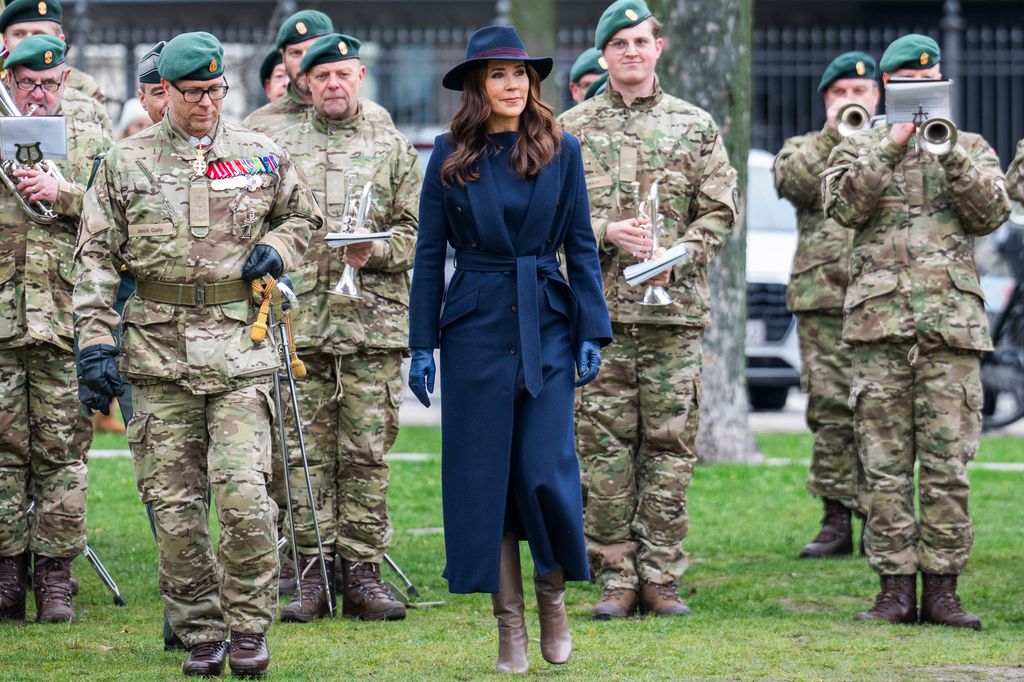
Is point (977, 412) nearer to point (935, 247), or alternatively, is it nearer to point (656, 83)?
point (935, 247)

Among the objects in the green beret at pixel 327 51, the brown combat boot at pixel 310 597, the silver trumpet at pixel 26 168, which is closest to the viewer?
the silver trumpet at pixel 26 168

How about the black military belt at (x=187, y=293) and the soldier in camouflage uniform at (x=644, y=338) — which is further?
the soldier in camouflage uniform at (x=644, y=338)

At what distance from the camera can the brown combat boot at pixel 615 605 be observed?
7770mm

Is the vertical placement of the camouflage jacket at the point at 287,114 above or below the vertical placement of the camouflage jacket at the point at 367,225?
above

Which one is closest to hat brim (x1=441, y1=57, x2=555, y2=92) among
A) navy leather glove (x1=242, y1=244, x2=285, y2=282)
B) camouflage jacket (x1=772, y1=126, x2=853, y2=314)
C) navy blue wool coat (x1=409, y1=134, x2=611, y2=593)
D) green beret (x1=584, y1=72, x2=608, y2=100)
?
navy blue wool coat (x1=409, y1=134, x2=611, y2=593)

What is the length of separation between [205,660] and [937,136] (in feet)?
11.8

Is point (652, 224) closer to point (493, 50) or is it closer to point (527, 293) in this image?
point (527, 293)

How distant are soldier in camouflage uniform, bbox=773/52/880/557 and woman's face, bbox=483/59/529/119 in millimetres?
3388

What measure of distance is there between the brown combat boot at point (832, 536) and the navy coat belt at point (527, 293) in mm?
3418

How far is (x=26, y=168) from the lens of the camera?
7.57 metres

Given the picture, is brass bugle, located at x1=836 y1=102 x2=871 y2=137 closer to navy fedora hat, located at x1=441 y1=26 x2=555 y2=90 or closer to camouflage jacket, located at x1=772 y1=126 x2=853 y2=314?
camouflage jacket, located at x1=772 y1=126 x2=853 y2=314

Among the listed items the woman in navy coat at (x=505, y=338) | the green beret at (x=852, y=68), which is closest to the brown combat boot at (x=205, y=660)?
the woman in navy coat at (x=505, y=338)

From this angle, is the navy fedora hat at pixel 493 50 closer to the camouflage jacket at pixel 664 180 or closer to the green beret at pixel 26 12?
the camouflage jacket at pixel 664 180

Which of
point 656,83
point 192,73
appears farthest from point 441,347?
point 656,83
